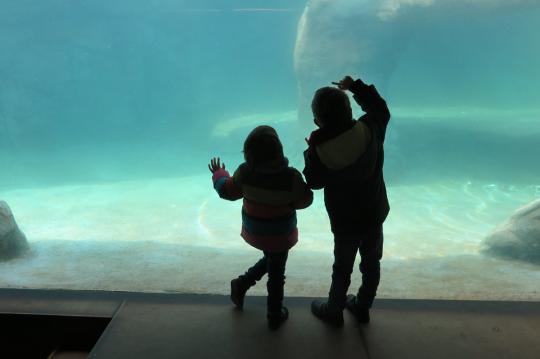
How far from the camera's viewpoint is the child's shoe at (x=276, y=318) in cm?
180

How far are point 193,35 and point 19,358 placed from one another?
49480 millimetres

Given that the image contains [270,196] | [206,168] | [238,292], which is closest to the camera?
[270,196]

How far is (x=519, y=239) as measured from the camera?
4.13 metres

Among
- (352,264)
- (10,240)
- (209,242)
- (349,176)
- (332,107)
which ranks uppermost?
(332,107)

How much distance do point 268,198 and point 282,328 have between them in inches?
23.8

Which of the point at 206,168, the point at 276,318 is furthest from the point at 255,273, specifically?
the point at 206,168

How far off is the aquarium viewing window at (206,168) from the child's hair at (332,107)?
119 cm

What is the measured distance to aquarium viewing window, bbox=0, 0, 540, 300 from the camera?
3105 millimetres

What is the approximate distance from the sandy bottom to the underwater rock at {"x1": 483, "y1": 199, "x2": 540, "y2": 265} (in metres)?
0.26

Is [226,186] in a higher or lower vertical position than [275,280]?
higher

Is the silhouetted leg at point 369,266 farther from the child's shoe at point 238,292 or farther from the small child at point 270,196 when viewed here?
the child's shoe at point 238,292

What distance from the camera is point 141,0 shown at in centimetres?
2895

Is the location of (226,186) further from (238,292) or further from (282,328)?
(282,328)

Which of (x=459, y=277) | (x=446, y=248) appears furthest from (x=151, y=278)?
(x=446, y=248)
